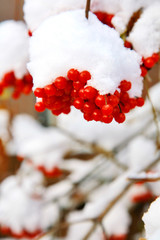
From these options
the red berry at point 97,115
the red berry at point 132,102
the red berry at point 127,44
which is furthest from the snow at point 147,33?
the red berry at point 97,115

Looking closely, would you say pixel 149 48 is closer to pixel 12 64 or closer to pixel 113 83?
pixel 113 83

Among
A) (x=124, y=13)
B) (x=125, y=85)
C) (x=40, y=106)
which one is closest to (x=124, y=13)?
(x=124, y=13)

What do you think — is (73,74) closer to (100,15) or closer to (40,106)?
(40,106)

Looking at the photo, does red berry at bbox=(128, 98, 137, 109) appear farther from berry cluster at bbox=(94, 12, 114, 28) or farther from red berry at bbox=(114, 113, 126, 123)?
berry cluster at bbox=(94, 12, 114, 28)

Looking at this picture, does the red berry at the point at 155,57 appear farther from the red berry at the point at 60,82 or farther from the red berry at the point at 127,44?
the red berry at the point at 60,82

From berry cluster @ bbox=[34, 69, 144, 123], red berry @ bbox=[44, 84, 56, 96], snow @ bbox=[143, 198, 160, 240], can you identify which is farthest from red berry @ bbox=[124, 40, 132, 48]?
snow @ bbox=[143, 198, 160, 240]

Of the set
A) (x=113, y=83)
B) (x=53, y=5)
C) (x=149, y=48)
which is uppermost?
(x=53, y=5)

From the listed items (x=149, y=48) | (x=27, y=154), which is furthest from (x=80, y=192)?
(x=149, y=48)
